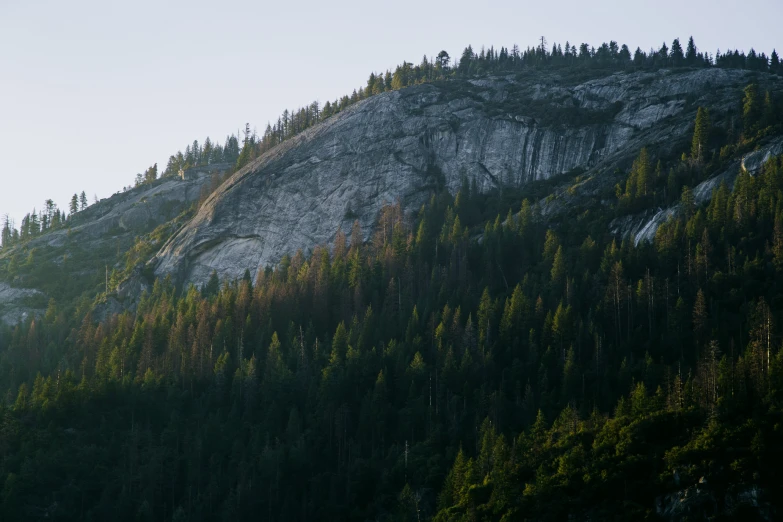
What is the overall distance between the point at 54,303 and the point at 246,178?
48497 mm

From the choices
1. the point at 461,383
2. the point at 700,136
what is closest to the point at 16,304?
the point at 461,383

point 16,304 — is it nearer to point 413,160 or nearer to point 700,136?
point 413,160

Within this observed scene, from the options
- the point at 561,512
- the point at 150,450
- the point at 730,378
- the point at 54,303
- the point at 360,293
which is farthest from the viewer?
the point at 54,303

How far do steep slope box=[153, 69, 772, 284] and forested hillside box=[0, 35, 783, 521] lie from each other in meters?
27.6

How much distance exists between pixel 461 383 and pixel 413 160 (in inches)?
3485

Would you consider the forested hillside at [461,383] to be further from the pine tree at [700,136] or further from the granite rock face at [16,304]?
the granite rock face at [16,304]

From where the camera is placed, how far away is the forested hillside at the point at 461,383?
83.3m

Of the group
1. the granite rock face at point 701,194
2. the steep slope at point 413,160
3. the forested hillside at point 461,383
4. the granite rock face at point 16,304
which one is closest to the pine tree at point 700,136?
the forested hillside at point 461,383

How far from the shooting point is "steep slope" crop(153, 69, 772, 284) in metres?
180

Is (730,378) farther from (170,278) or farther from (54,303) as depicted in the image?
(54,303)

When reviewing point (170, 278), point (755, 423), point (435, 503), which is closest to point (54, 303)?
point (170, 278)

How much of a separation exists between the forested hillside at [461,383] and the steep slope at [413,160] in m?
27.6

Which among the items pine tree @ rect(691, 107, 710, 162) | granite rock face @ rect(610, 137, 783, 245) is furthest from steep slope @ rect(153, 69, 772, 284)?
granite rock face @ rect(610, 137, 783, 245)

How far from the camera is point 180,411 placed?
11444cm
